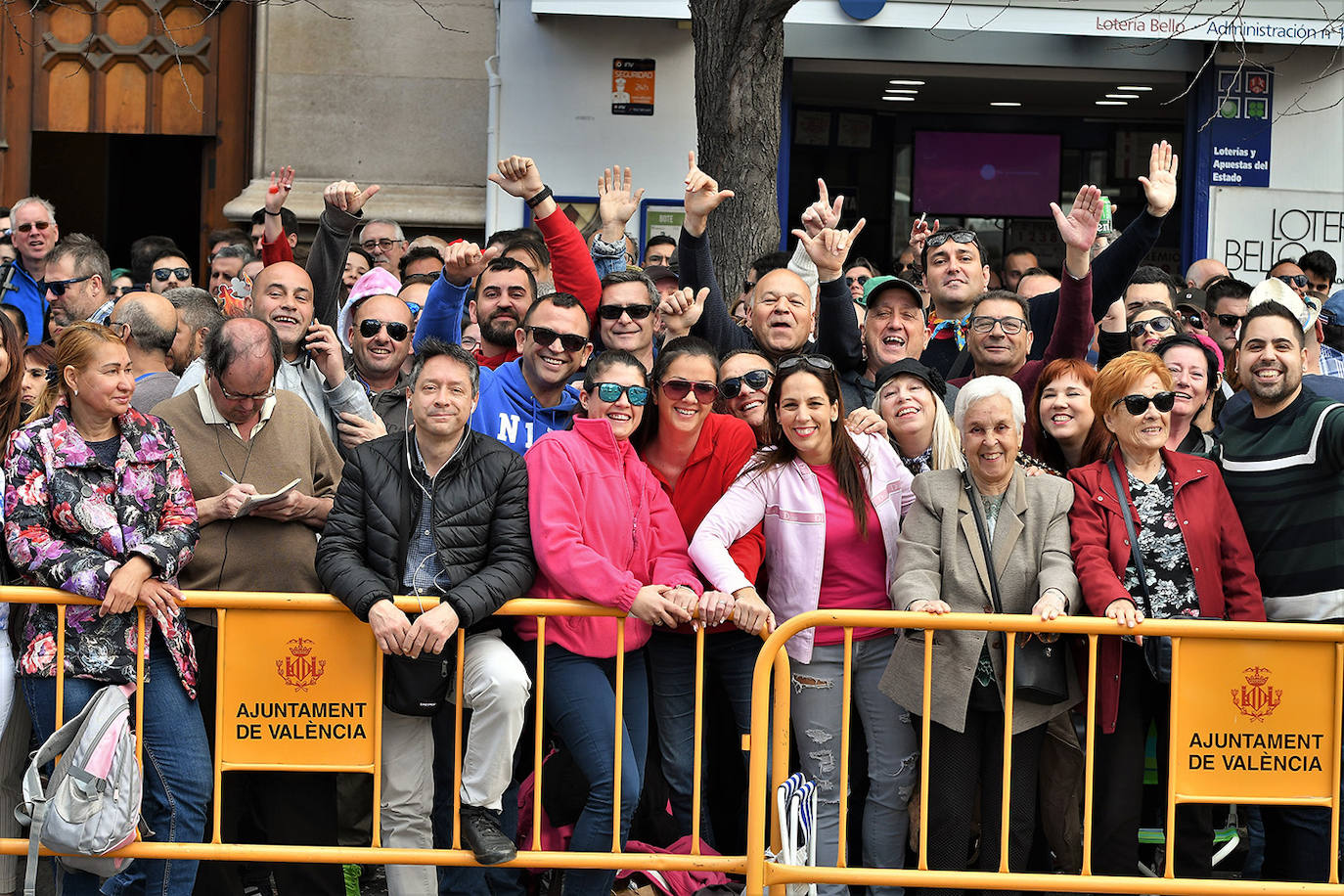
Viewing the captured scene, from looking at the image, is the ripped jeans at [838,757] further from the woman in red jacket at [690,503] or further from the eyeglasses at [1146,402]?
the eyeglasses at [1146,402]

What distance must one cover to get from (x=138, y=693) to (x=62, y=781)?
37cm

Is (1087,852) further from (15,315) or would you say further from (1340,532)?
(15,315)

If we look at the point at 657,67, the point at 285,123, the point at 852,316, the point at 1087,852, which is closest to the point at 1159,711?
the point at 1087,852

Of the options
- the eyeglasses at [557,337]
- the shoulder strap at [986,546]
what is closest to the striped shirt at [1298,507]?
the shoulder strap at [986,546]

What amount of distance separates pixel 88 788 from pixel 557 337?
229cm

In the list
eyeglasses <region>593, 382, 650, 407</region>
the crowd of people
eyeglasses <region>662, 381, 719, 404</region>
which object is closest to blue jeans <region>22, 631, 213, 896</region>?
the crowd of people

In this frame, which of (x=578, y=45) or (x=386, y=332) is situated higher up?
(x=578, y=45)

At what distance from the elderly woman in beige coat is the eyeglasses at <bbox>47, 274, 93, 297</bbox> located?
5.54 m

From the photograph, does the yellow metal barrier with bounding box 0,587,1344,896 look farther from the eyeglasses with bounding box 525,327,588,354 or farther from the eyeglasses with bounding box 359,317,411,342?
the eyeglasses with bounding box 359,317,411,342

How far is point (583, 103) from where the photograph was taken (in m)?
12.7

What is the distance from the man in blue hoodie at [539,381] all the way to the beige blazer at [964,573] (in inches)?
57.1

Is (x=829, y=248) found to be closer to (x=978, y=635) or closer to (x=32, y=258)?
(x=978, y=635)

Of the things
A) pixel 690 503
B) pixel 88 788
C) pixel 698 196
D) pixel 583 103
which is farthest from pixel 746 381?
pixel 583 103

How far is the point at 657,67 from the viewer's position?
12.6 meters
